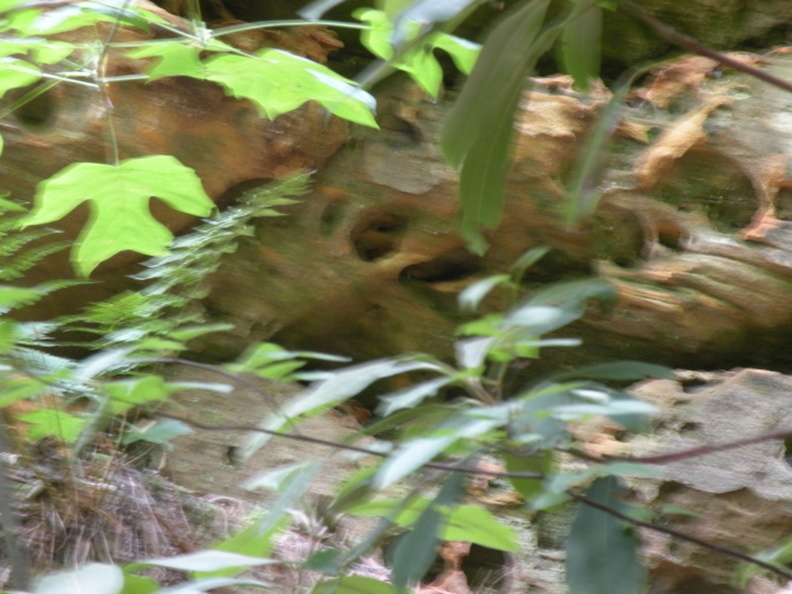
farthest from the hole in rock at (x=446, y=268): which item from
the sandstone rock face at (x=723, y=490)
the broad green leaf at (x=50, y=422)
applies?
the broad green leaf at (x=50, y=422)

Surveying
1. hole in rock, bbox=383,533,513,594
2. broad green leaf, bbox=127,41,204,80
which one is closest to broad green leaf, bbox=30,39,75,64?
broad green leaf, bbox=127,41,204,80

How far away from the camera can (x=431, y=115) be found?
9.02ft

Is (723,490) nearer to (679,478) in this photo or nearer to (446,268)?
(679,478)

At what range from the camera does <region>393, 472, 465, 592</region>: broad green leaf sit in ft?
2.25

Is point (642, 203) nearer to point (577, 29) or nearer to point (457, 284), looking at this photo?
point (457, 284)

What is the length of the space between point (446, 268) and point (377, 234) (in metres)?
0.30

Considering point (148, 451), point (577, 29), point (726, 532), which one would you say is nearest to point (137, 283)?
point (148, 451)

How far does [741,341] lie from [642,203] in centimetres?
60

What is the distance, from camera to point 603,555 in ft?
2.22

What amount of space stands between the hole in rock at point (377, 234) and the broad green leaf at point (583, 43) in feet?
6.43

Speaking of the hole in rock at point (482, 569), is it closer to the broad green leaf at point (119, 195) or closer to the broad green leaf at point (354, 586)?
the broad green leaf at point (119, 195)

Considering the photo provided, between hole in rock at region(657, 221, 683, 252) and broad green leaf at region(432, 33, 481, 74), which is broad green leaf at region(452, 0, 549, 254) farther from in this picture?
hole in rock at region(657, 221, 683, 252)

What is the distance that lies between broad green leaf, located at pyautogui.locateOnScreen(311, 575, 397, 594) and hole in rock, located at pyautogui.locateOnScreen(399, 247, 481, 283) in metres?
2.21

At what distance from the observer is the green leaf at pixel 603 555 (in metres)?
0.66
